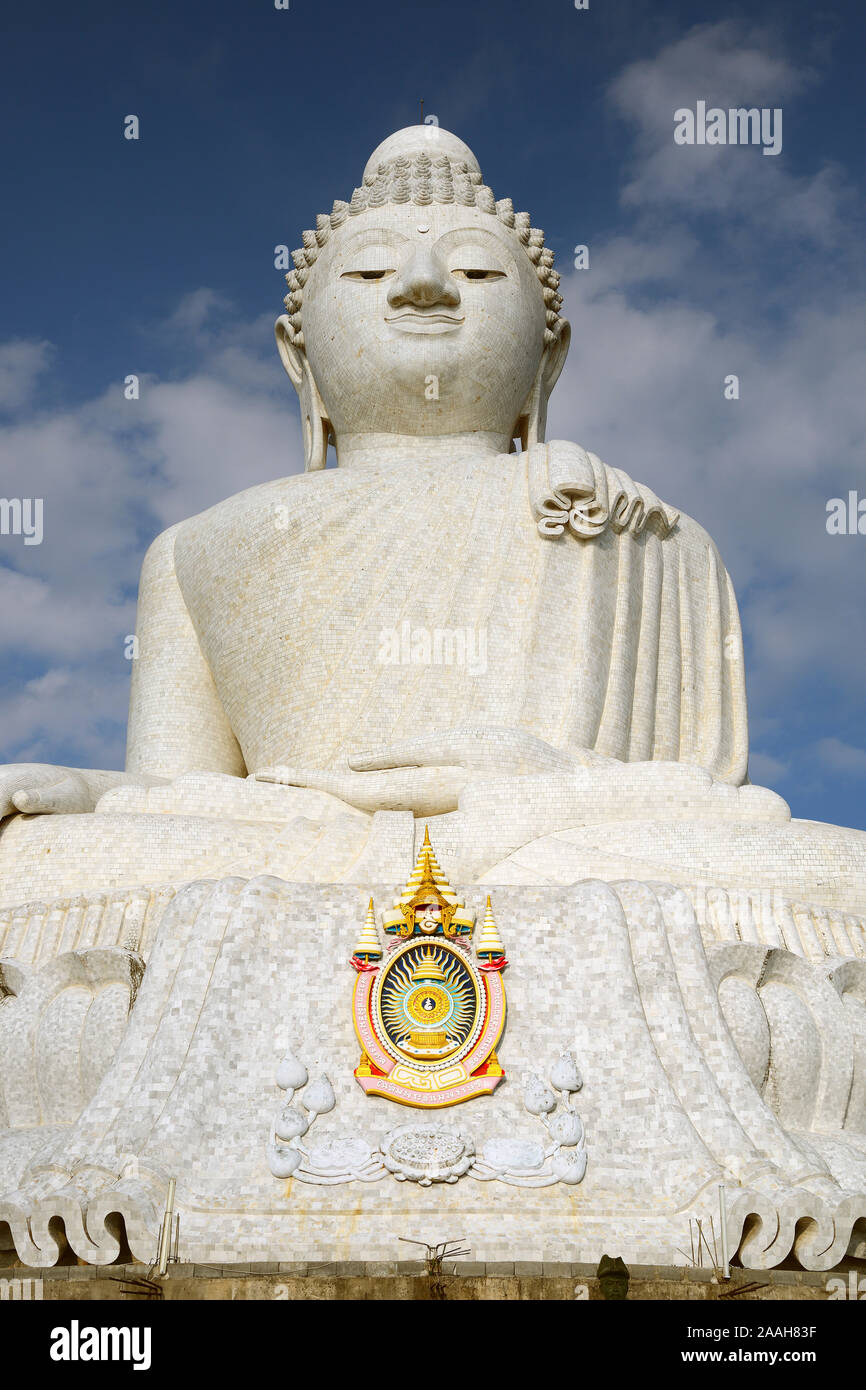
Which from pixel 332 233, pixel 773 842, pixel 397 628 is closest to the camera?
pixel 773 842

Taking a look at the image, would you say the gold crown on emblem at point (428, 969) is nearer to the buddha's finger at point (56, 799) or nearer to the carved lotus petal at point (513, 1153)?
the carved lotus petal at point (513, 1153)

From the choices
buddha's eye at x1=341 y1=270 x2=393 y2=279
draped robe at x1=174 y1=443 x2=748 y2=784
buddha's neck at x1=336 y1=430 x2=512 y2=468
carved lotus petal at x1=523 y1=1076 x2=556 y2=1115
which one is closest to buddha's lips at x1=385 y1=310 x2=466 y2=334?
buddha's eye at x1=341 y1=270 x2=393 y2=279

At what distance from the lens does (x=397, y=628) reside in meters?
10.8

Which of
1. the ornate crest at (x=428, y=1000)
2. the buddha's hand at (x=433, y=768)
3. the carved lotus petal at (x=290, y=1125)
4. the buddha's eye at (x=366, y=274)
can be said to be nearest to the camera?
the carved lotus petal at (x=290, y=1125)

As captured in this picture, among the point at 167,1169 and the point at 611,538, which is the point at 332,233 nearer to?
the point at 611,538

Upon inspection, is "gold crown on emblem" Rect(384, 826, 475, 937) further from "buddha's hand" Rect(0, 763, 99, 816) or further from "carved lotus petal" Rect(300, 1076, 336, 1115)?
"buddha's hand" Rect(0, 763, 99, 816)

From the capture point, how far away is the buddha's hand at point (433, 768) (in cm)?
922

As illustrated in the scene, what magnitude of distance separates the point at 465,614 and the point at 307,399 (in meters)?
3.16

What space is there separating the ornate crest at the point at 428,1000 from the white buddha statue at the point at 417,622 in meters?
1.40

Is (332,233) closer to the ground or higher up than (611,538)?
higher up

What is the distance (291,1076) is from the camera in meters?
6.67

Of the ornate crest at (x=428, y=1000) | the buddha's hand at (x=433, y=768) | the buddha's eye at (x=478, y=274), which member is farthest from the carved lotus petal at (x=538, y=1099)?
the buddha's eye at (x=478, y=274)
